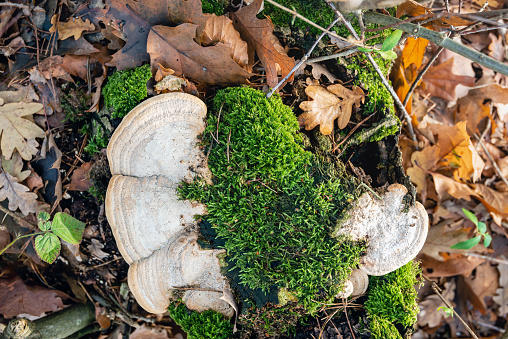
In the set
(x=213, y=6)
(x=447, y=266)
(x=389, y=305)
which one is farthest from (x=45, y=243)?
(x=447, y=266)

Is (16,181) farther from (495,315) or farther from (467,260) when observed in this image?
(495,315)

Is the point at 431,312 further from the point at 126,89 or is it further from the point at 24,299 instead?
the point at 24,299

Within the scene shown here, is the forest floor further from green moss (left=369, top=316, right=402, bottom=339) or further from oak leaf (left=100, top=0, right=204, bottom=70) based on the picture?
green moss (left=369, top=316, right=402, bottom=339)

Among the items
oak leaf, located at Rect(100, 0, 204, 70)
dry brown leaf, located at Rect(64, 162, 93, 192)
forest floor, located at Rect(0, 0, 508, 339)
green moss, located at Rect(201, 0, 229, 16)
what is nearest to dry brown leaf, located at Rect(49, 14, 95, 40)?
forest floor, located at Rect(0, 0, 508, 339)

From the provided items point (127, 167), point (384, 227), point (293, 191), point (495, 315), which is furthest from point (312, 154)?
point (495, 315)

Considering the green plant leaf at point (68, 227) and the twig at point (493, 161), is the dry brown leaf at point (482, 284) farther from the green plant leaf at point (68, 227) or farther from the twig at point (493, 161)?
the green plant leaf at point (68, 227)
